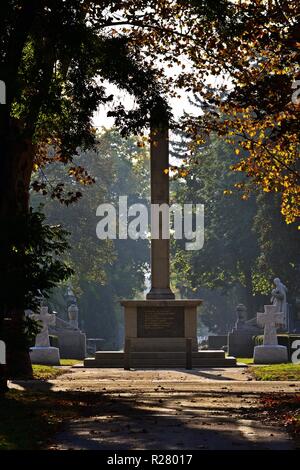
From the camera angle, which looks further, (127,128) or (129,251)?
(129,251)

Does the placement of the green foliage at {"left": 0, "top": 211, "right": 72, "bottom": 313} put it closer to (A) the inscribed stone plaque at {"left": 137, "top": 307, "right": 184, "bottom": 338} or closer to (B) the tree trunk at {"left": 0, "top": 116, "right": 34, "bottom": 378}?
(B) the tree trunk at {"left": 0, "top": 116, "right": 34, "bottom": 378}

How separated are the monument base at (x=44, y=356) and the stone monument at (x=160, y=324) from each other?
2.07 metres

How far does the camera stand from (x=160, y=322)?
35.2 metres

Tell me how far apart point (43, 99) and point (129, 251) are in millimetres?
74322

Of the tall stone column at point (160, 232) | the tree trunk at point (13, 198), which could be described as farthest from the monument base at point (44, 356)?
the tree trunk at point (13, 198)

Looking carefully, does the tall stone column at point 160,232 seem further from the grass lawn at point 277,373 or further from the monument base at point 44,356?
the grass lawn at point 277,373

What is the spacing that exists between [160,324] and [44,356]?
14.9 ft

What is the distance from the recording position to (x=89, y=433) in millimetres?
12742

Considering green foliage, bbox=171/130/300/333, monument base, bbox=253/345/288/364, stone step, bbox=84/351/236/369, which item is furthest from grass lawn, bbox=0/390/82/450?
green foliage, bbox=171/130/300/333

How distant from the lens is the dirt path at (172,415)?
38.7 ft

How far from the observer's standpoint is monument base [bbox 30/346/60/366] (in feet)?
121
